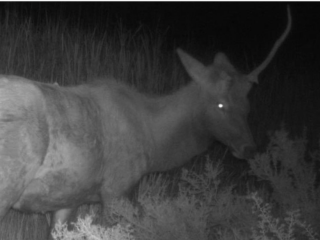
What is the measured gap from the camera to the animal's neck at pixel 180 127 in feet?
18.6

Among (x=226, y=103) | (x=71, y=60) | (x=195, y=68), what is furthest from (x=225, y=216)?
(x=71, y=60)

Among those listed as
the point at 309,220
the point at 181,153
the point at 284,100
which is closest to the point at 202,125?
the point at 181,153

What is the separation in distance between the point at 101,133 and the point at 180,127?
1158 millimetres

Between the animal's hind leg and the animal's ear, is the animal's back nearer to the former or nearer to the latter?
the animal's hind leg

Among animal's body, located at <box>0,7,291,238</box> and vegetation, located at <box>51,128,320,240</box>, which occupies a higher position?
animal's body, located at <box>0,7,291,238</box>

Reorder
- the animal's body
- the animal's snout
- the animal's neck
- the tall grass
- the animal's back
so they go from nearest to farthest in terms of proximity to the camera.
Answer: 1. the animal's body
2. the animal's back
3. the animal's snout
4. the animal's neck
5. the tall grass

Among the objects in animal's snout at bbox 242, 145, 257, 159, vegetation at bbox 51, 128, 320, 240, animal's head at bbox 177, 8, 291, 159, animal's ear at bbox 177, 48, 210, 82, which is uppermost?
animal's ear at bbox 177, 48, 210, 82

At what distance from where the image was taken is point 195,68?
5.80 meters

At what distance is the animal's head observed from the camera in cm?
557

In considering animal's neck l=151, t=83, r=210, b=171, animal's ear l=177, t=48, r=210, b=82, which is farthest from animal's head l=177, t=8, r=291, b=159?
animal's neck l=151, t=83, r=210, b=171

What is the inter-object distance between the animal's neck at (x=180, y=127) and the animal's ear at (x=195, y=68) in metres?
0.12

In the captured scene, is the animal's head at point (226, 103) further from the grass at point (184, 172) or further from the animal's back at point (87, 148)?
the animal's back at point (87, 148)

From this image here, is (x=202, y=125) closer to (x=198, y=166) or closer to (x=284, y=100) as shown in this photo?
(x=198, y=166)

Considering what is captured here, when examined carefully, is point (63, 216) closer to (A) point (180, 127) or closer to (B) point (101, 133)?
(B) point (101, 133)
